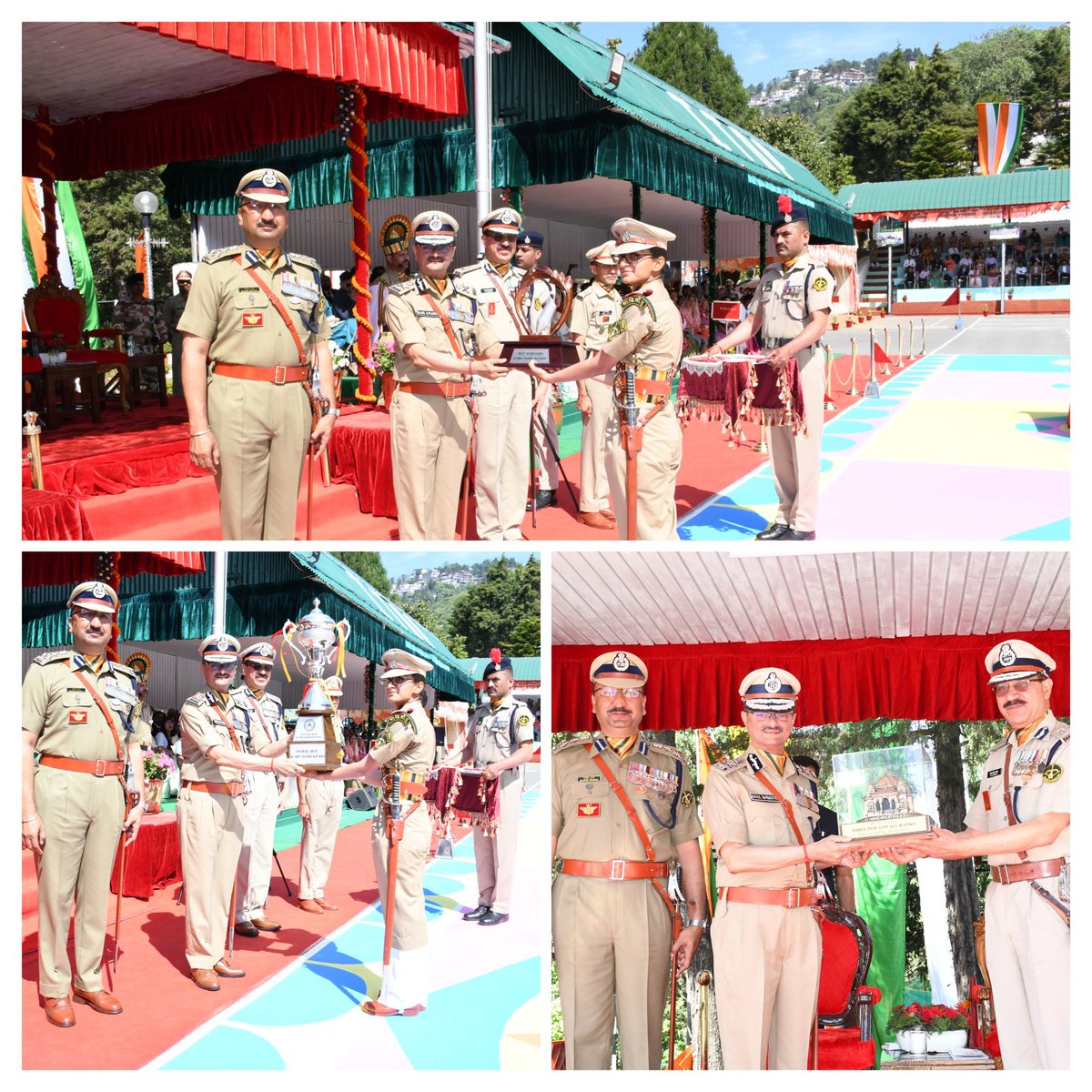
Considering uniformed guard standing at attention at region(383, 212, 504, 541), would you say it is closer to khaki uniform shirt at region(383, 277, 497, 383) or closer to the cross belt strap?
khaki uniform shirt at region(383, 277, 497, 383)

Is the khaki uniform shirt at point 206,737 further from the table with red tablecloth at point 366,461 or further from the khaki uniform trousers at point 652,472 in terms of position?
the table with red tablecloth at point 366,461

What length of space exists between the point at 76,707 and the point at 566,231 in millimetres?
18751

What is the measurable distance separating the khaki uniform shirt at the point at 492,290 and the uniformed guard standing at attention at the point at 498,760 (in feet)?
6.30

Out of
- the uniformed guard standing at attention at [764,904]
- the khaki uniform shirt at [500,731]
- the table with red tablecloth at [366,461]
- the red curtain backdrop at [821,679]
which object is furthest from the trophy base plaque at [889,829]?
the table with red tablecloth at [366,461]

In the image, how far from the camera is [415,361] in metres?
5.25

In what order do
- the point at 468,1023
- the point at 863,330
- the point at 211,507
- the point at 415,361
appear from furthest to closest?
the point at 863,330
the point at 211,507
the point at 415,361
the point at 468,1023

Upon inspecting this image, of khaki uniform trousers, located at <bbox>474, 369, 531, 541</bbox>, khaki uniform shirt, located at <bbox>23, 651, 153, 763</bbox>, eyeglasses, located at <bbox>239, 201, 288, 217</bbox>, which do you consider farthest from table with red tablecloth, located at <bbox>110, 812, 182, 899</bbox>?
eyeglasses, located at <bbox>239, 201, 288, 217</bbox>

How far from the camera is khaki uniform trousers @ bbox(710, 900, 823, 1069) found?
168 inches

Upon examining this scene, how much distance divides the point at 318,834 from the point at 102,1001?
201cm

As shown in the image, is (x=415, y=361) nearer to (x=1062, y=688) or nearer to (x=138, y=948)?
(x=138, y=948)

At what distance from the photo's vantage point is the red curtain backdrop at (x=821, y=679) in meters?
5.88

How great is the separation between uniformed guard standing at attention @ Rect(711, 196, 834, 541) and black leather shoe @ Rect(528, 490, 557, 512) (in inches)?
63.0

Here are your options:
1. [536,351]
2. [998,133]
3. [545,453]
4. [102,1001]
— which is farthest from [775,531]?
[998,133]

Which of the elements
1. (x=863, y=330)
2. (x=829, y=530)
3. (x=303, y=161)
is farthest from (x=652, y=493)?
(x=863, y=330)
